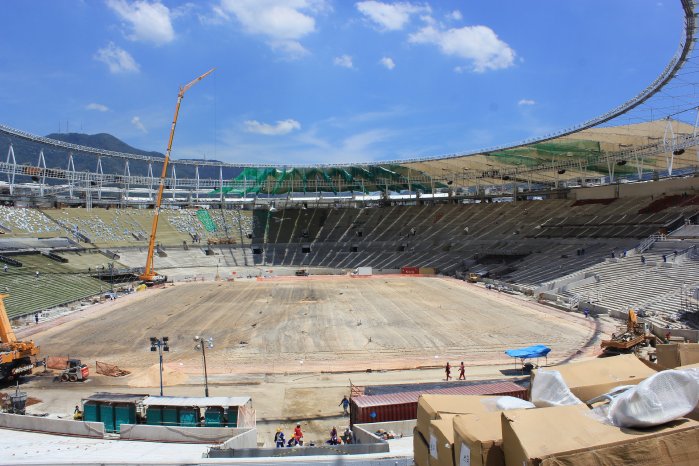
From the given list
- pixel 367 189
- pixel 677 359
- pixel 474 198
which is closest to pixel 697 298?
pixel 677 359

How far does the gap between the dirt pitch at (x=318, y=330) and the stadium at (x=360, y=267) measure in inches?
8.3

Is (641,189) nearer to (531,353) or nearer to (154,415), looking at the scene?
(531,353)

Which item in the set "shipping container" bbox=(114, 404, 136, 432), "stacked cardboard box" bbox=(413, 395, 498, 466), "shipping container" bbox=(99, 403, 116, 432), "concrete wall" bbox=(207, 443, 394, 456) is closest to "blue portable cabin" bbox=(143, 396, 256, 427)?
"shipping container" bbox=(114, 404, 136, 432)

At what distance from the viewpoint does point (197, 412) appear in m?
15.4

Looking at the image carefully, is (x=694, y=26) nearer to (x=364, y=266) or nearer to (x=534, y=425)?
(x=534, y=425)

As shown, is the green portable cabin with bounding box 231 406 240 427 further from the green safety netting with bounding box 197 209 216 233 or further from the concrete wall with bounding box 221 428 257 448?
the green safety netting with bounding box 197 209 216 233

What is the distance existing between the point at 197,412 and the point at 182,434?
2.72m

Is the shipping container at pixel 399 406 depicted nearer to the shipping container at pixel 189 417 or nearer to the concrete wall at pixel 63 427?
the shipping container at pixel 189 417

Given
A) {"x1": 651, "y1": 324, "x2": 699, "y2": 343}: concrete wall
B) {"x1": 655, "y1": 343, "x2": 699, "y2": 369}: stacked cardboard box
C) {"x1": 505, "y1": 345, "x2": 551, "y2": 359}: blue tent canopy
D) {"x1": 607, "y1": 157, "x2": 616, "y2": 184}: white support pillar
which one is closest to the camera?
{"x1": 655, "y1": 343, "x2": 699, "y2": 369}: stacked cardboard box

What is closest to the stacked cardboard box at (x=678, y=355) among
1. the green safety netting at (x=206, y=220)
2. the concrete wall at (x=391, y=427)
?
the concrete wall at (x=391, y=427)

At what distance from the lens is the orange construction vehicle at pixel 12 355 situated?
2327 cm

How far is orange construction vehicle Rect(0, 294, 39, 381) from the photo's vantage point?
23.3 metres

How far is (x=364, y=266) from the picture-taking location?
73625 mm

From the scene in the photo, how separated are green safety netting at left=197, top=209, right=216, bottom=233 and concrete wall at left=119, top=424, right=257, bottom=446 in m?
A: 76.1
